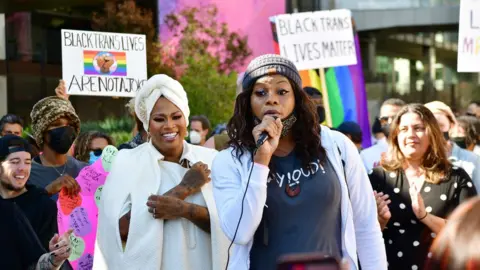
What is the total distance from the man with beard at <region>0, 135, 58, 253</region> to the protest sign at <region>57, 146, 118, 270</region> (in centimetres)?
62

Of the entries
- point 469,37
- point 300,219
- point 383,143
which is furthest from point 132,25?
point 300,219

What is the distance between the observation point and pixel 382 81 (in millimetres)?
22984

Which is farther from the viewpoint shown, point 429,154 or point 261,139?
point 429,154

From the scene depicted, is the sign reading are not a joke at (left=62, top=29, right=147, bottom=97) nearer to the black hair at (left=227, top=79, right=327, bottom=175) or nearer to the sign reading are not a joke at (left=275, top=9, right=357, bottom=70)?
the sign reading are not a joke at (left=275, top=9, right=357, bottom=70)

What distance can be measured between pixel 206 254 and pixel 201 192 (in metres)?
0.30

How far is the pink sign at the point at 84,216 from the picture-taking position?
5660 millimetres

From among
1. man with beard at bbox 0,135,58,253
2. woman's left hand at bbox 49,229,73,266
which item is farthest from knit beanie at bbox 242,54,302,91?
man with beard at bbox 0,135,58,253

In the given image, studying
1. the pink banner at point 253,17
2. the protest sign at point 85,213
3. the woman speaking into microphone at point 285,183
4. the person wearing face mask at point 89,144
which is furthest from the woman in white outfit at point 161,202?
the pink banner at point 253,17

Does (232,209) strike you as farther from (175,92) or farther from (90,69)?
(90,69)

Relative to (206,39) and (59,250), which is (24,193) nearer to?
(59,250)

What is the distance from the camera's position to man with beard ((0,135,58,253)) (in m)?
4.95

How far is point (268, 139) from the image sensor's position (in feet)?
11.2

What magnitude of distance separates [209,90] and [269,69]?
49.4 feet

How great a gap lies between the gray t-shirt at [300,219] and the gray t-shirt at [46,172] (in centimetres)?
293
